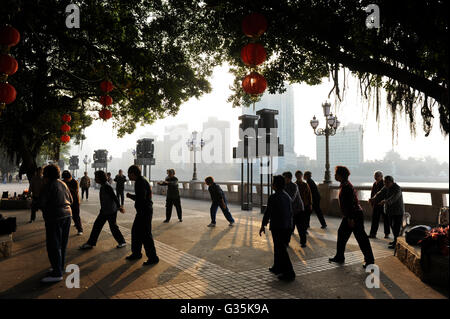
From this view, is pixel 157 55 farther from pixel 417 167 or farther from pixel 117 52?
pixel 417 167

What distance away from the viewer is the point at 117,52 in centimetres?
808

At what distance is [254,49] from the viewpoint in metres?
4.79

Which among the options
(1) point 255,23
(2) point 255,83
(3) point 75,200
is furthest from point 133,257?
(1) point 255,23

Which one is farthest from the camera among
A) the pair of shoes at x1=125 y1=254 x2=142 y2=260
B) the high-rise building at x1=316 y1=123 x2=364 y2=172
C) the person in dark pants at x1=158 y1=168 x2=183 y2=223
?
the high-rise building at x1=316 y1=123 x2=364 y2=172

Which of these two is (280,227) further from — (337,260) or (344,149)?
(344,149)

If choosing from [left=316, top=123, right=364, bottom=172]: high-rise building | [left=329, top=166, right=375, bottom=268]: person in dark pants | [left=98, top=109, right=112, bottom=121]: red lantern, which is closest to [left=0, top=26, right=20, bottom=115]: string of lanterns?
[left=98, top=109, right=112, bottom=121]: red lantern

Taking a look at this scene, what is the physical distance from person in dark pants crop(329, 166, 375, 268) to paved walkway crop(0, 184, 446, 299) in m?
0.34

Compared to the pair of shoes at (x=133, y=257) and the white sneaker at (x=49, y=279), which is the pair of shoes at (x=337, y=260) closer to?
the pair of shoes at (x=133, y=257)

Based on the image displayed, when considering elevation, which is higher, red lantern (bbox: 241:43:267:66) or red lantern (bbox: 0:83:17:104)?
red lantern (bbox: 241:43:267:66)

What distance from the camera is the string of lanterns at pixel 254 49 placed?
15.1ft

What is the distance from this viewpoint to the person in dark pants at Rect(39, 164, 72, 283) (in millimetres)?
4641

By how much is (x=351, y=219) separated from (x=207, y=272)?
262cm

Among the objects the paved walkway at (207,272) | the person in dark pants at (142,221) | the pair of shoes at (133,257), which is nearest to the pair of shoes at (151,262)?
the person in dark pants at (142,221)

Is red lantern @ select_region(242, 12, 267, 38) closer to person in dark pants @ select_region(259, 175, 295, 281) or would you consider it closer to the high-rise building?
person in dark pants @ select_region(259, 175, 295, 281)
